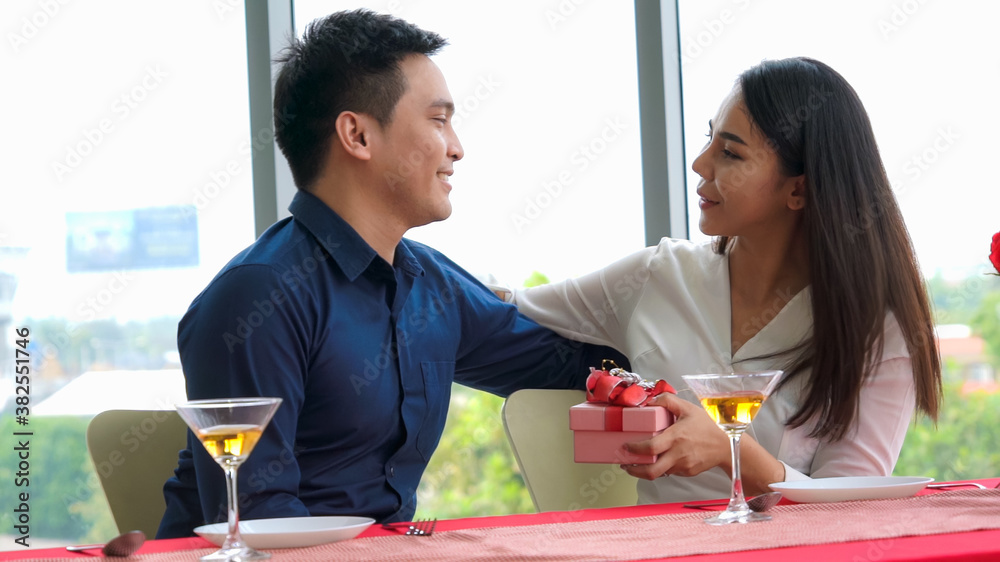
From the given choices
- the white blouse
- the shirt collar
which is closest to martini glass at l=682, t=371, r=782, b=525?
the white blouse

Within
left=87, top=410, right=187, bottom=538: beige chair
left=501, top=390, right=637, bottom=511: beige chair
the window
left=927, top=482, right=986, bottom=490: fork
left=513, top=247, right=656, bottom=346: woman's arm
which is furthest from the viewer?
the window

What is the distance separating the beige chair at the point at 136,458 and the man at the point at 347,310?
0.11 m

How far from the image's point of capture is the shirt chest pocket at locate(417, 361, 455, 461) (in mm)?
1850

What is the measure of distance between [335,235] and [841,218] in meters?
1.08

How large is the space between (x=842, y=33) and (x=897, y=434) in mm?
1316

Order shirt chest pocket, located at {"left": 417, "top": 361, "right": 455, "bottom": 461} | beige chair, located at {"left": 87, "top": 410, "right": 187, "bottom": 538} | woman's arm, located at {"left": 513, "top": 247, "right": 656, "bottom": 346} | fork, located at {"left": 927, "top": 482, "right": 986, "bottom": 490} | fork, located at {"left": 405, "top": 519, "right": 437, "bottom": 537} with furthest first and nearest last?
woman's arm, located at {"left": 513, "top": 247, "right": 656, "bottom": 346}, shirt chest pocket, located at {"left": 417, "top": 361, "right": 455, "bottom": 461}, beige chair, located at {"left": 87, "top": 410, "right": 187, "bottom": 538}, fork, located at {"left": 927, "top": 482, "right": 986, "bottom": 490}, fork, located at {"left": 405, "top": 519, "right": 437, "bottom": 537}

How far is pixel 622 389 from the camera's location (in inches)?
61.9

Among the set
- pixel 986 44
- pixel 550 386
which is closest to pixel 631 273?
pixel 550 386

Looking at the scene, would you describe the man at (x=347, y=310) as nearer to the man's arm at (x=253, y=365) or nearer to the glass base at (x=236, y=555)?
the man's arm at (x=253, y=365)

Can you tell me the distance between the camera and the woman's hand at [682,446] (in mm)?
1558

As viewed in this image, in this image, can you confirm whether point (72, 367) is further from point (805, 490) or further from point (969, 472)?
point (969, 472)

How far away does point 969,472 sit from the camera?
116 inches

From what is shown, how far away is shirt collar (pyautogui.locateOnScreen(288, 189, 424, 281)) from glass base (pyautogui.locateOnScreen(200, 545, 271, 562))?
75 centimetres

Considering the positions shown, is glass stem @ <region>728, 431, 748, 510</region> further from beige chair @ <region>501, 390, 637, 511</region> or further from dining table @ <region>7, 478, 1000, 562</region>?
beige chair @ <region>501, 390, 637, 511</region>
